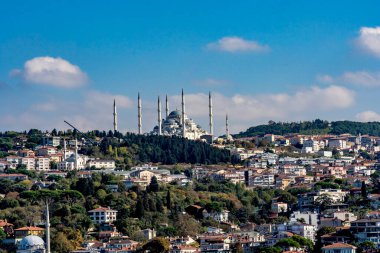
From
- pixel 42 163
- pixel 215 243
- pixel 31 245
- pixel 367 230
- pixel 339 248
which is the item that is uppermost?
pixel 42 163

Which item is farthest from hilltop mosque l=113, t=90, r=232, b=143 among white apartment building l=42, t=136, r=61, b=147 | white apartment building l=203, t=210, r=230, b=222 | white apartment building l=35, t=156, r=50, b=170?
white apartment building l=203, t=210, r=230, b=222

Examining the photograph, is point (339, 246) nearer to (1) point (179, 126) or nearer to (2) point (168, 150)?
(2) point (168, 150)

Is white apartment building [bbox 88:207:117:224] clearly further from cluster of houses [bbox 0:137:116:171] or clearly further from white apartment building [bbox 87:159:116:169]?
white apartment building [bbox 87:159:116:169]

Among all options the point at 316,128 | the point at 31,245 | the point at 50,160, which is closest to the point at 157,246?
the point at 31,245

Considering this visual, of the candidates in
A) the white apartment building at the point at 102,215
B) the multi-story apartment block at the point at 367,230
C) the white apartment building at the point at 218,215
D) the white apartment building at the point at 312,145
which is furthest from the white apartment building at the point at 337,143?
the multi-story apartment block at the point at 367,230

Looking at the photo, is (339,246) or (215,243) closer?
(339,246)

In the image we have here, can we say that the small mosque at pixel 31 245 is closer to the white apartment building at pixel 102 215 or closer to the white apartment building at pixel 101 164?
the white apartment building at pixel 102 215
